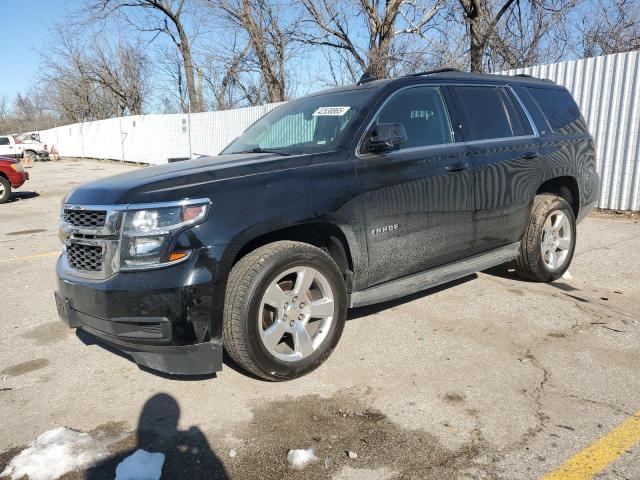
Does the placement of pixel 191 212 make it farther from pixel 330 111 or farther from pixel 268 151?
pixel 330 111

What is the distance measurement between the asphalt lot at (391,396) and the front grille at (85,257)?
843 millimetres

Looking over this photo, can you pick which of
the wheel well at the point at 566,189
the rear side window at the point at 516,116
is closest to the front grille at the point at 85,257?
the rear side window at the point at 516,116

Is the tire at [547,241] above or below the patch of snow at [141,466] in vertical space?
above

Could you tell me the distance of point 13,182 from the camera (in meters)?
13.4

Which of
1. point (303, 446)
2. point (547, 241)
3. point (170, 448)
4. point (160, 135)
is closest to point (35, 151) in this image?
point (160, 135)

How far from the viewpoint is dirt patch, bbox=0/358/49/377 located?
142 inches

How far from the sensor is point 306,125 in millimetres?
4156

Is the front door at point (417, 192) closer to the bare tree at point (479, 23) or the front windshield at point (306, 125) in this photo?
the front windshield at point (306, 125)

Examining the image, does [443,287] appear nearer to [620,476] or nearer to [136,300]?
[620,476]

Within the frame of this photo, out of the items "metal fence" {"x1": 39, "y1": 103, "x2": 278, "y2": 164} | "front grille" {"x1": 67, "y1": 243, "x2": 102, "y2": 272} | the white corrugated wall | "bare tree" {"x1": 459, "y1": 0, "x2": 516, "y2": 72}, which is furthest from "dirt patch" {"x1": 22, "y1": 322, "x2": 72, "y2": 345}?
"bare tree" {"x1": 459, "y1": 0, "x2": 516, "y2": 72}

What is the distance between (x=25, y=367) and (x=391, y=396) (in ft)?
8.76

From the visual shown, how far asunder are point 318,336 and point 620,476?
182 centimetres

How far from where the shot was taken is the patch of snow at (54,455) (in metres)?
2.47

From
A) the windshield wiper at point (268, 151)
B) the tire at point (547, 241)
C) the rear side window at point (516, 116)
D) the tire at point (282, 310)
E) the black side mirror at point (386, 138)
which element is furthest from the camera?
the tire at point (547, 241)
